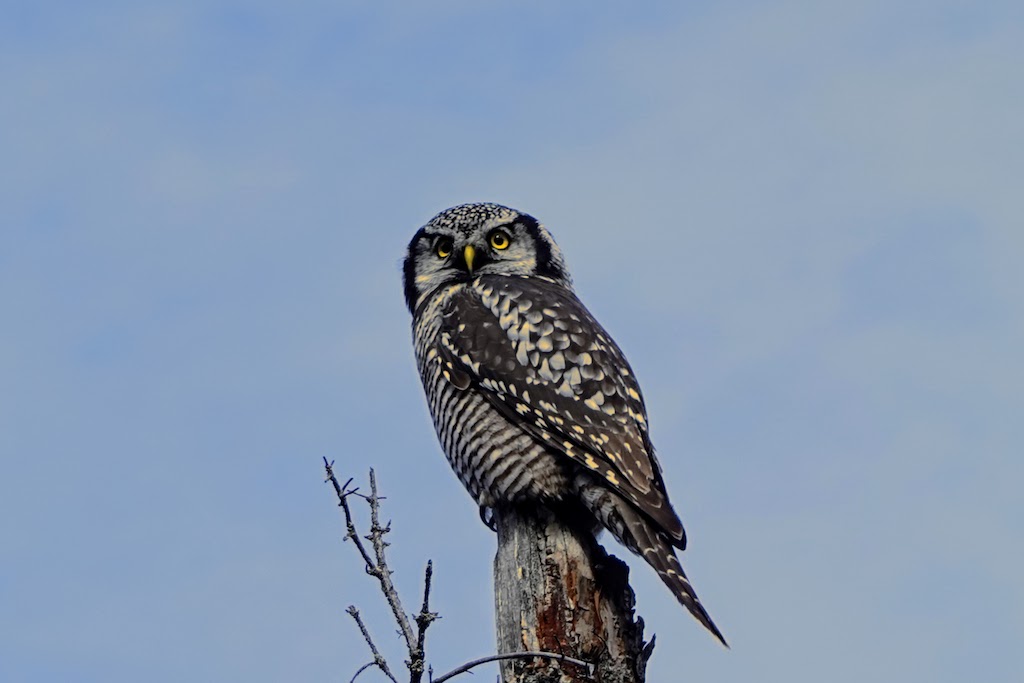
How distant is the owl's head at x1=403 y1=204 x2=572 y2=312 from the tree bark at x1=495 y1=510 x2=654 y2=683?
2.08m

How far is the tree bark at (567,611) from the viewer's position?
13.9 ft

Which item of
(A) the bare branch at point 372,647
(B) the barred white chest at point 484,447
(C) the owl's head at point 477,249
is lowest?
(A) the bare branch at point 372,647

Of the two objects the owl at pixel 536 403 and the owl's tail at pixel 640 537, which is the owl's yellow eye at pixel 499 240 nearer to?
the owl at pixel 536 403

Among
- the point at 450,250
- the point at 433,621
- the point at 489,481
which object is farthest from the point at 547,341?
the point at 433,621

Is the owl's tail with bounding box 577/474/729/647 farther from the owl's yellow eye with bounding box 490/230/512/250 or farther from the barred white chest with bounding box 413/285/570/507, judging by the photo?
the owl's yellow eye with bounding box 490/230/512/250

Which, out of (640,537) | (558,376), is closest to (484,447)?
(558,376)

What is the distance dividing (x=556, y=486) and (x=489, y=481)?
35cm

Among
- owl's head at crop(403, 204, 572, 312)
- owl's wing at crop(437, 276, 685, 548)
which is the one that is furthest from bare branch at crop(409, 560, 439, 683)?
owl's head at crop(403, 204, 572, 312)

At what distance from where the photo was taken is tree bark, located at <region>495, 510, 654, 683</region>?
4238 mm

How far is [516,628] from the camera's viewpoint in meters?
4.42

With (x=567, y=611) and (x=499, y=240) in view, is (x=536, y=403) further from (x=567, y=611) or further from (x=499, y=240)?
(x=499, y=240)

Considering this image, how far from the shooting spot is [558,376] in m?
5.57

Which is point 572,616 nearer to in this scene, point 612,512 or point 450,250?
point 612,512

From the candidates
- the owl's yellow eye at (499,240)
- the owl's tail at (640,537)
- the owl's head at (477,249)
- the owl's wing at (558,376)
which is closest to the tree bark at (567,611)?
the owl's tail at (640,537)
